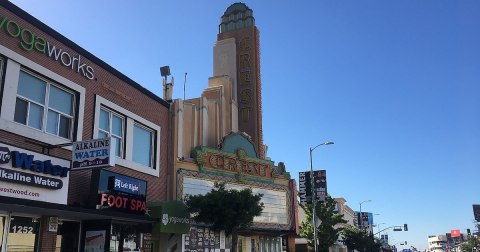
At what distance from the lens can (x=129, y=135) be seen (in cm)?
2220

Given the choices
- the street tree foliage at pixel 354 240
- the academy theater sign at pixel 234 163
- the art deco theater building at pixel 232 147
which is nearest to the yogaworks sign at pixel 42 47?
the art deco theater building at pixel 232 147

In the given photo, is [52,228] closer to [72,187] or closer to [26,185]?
[72,187]

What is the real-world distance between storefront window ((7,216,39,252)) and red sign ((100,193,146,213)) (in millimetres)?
2560

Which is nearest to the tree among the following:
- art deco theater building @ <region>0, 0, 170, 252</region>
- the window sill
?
art deco theater building @ <region>0, 0, 170, 252</region>

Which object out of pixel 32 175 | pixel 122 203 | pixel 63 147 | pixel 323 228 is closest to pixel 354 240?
pixel 323 228

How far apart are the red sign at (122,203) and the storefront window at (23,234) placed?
2.56 metres

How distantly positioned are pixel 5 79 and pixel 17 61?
0.86m

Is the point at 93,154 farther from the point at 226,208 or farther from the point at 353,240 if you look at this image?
the point at 353,240

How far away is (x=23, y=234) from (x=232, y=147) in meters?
16.5

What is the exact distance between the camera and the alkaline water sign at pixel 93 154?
15.4m

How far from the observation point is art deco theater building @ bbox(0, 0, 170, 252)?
49.3 ft

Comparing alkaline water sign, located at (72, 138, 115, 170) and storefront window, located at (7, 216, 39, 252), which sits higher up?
alkaline water sign, located at (72, 138, 115, 170)

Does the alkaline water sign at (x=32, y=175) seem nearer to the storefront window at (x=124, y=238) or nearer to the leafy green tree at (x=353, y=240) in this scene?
the storefront window at (x=124, y=238)

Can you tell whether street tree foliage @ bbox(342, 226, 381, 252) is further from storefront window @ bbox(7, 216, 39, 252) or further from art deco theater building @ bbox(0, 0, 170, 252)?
storefront window @ bbox(7, 216, 39, 252)
